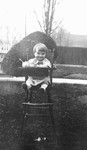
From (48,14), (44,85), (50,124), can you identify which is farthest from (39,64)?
(48,14)

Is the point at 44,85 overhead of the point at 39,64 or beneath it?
beneath

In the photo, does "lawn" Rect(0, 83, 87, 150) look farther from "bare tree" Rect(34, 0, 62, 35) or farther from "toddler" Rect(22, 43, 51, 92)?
"bare tree" Rect(34, 0, 62, 35)

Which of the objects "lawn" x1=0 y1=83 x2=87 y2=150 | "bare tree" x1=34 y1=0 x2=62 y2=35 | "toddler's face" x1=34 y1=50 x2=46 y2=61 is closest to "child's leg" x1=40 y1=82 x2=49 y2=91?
"toddler's face" x1=34 y1=50 x2=46 y2=61

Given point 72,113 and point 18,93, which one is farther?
point 18,93

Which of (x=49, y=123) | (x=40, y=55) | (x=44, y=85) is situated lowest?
(x=49, y=123)

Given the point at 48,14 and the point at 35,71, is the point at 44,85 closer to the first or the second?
the point at 35,71

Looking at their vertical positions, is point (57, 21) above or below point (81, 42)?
above

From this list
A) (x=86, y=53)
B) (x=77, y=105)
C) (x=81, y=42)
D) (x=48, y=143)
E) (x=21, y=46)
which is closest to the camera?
(x=48, y=143)

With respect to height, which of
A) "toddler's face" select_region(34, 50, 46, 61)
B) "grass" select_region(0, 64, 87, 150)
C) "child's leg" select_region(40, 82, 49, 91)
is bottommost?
"grass" select_region(0, 64, 87, 150)

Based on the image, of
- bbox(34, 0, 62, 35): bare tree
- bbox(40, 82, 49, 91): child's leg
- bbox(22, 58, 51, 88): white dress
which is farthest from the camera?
bbox(34, 0, 62, 35): bare tree

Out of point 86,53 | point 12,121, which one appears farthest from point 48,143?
point 86,53

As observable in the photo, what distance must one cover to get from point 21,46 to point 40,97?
204cm

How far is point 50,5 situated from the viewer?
48.4 feet

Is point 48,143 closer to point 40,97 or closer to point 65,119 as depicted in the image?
point 65,119
